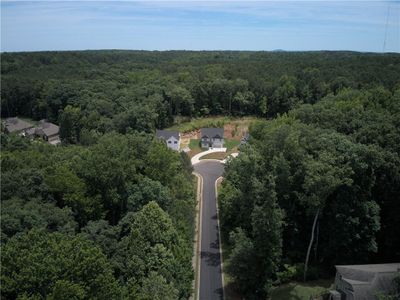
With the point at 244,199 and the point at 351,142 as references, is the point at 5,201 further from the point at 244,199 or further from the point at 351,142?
the point at 351,142

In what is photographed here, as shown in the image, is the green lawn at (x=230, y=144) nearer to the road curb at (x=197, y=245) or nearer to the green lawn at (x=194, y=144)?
the green lawn at (x=194, y=144)

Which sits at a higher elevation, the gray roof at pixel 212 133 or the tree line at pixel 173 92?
the tree line at pixel 173 92

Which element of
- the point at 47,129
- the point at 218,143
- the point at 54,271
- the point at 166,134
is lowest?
the point at 47,129

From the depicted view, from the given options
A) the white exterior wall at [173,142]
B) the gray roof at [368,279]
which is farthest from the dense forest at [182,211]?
the white exterior wall at [173,142]

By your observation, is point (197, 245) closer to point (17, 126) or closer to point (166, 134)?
point (166, 134)

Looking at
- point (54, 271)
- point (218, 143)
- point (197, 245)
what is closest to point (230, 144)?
point (218, 143)

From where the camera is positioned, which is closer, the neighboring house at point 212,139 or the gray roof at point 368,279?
the gray roof at point 368,279
